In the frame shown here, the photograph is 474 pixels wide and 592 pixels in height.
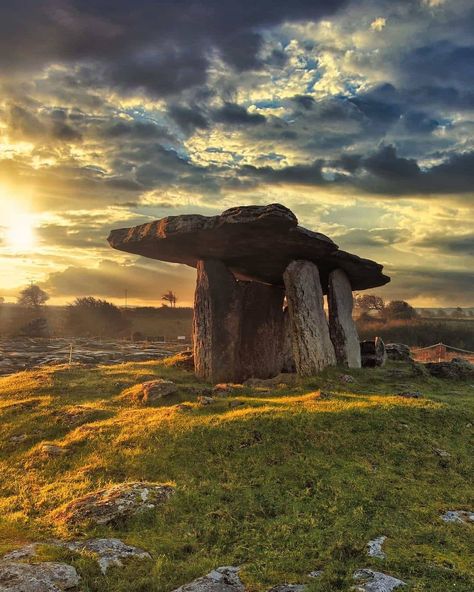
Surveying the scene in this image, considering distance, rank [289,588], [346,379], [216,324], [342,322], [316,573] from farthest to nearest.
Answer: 1. [342,322]
2. [216,324]
3. [346,379]
4. [316,573]
5. [289,588]

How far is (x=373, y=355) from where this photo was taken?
24.0 metres

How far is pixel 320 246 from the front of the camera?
67.4ft

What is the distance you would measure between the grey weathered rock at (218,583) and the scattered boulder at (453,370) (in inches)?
653

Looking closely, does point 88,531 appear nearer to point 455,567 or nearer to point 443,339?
point 455,567

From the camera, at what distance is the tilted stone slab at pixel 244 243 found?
1839 centimetres

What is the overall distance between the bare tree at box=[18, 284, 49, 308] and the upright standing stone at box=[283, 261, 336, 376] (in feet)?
319

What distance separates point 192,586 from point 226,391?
10348 millimetres

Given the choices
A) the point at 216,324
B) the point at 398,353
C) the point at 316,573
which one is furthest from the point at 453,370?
the point at 316,573

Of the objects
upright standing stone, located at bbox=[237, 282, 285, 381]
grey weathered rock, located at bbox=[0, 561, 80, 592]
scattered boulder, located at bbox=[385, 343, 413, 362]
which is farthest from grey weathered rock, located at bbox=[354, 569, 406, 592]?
scattered boulder, located at bbox=[385, 343, 413, 362]

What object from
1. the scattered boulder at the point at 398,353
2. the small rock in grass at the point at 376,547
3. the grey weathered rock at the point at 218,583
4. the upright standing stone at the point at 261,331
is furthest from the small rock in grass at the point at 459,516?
the scattered boulder at the point at 398,353

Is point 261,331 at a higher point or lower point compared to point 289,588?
higher

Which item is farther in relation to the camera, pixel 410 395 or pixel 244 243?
pixel 244 243

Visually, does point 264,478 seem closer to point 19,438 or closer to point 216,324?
point 19,438

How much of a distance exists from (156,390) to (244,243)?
23.7 ft
